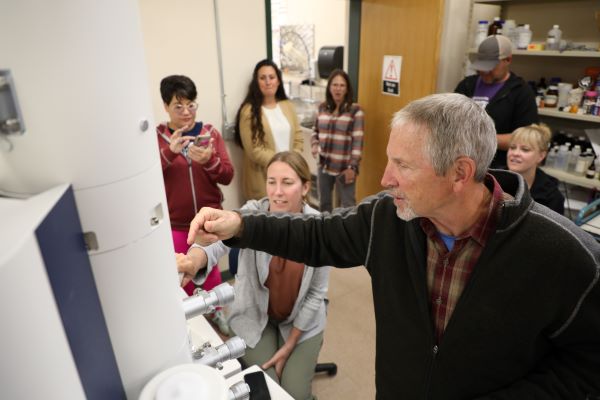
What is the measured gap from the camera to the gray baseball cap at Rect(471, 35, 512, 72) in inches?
96.5

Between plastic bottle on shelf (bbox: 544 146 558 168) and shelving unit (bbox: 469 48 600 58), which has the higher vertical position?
shelving unit (bbox: 469 48 600 58)

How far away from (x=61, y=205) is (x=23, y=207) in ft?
0.12

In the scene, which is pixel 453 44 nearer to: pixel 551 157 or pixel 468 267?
pixel 551 157

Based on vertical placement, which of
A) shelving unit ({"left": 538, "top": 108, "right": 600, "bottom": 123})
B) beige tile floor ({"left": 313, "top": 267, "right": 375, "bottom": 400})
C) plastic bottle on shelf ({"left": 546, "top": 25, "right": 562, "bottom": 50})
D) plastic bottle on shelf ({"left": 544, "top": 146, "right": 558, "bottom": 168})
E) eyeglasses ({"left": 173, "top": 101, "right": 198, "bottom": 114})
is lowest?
beige tile floor ({"left": 313, "top": 267, "right": 375, "bottom": 400})

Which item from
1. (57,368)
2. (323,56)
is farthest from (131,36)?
(323,56)

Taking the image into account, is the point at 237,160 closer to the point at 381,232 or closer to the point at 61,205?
the point at 381,232

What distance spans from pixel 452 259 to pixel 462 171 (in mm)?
226

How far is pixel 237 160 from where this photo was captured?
112 inches

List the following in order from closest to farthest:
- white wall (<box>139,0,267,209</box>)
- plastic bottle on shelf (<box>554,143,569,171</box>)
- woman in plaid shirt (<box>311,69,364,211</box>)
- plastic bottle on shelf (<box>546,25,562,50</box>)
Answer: white wall (<box>139,0,267,209</box>), plastic bottle on shelf (<box>546,25,562,50</box>), plastic bottle on shelf (<box>554,143,569,171</box>), woman in plaid shirt (<box>311,69,364,211</box>)

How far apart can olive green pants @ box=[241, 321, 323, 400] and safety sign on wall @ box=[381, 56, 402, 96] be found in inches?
90.7

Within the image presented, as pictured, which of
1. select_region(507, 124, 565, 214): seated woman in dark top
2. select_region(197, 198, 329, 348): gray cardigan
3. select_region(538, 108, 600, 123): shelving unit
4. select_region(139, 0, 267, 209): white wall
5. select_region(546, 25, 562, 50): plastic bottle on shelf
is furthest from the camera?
select_region(546, 25, 562, 50): plastic bottle on shelf

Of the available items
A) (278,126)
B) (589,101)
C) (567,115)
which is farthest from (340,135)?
(589,101)

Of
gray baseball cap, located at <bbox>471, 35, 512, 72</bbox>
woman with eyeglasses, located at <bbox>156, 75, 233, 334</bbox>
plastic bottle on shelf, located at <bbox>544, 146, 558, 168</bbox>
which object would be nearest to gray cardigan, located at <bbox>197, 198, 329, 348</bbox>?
woman with eyeglasses, located at <bbox>156, 75, 233, 334</bbox>

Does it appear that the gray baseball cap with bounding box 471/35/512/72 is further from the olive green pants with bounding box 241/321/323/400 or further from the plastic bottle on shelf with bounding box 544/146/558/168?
the olive green pants with bounding box 241/321/323/400
